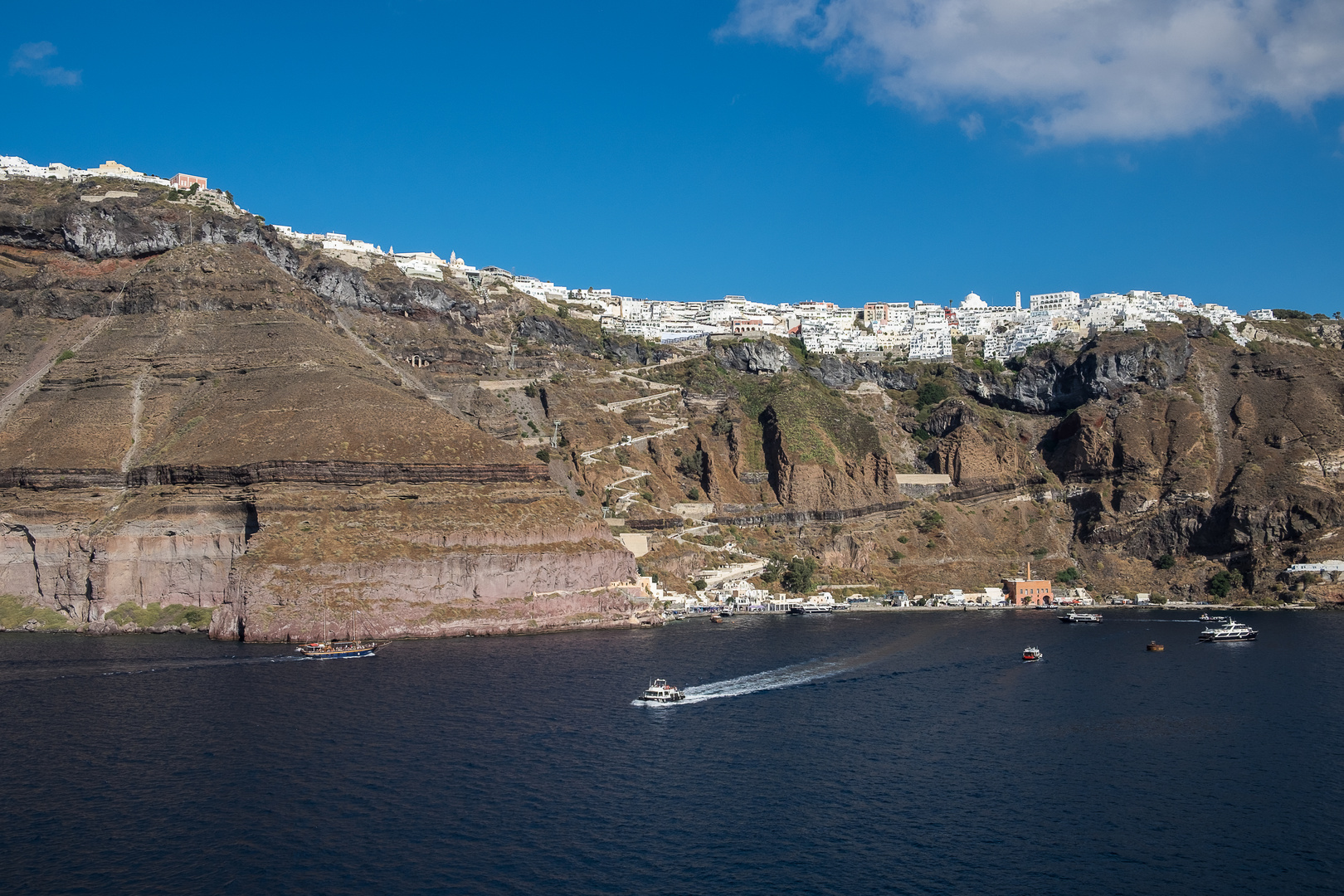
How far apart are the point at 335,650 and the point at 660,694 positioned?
83.6ft

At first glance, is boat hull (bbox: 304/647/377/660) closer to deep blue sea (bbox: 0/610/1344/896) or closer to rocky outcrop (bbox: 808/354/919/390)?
deep blue sea (bbox: 0/610/1344/896)

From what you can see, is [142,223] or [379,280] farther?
[379,280]

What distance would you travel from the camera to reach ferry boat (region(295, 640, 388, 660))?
74188mm

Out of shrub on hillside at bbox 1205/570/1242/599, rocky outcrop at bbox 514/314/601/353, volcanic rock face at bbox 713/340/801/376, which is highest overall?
rocky outcrop at bbox 514/314/601/353

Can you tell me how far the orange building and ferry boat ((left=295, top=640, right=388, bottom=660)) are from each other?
80714 millimetres

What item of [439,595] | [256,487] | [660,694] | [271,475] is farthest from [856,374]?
[660,694]

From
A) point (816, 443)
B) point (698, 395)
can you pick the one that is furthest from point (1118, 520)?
point (698, 395)

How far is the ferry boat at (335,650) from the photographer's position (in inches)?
2921

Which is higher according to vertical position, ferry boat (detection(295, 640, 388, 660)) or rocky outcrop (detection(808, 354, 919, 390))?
rocky outcrop (detection(808, 354, 919, 390))

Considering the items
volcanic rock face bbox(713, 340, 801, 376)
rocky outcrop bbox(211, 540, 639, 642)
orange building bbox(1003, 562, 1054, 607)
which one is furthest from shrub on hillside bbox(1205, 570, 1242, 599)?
rocky outcrop bbox(211, 540, 639, 642)

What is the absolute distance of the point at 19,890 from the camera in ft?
116

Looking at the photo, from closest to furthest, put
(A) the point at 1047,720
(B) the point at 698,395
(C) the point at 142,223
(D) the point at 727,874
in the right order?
(D) the point at 727,874 < (A) the point at 1047,720 < (C) the point at 142,223 < (B) the point at 698,395

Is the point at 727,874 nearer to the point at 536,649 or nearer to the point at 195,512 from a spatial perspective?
the point at 536,649

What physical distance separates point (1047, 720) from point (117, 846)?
4738 centimetres
